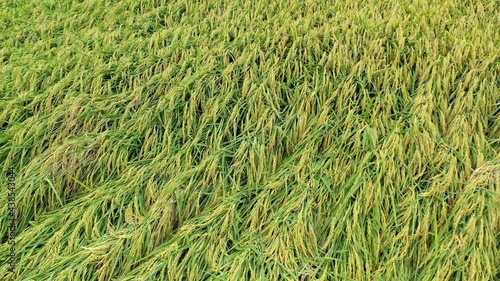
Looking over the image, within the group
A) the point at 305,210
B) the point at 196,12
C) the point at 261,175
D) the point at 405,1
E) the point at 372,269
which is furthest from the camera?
the point at 196,12

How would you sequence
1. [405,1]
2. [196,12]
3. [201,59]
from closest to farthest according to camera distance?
1. [201,59]
2. [405,1]
3. [196,12]

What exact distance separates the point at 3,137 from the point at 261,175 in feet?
3.77

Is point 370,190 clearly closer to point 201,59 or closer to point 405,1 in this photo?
point 201,59

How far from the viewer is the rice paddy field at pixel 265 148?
4.93ft

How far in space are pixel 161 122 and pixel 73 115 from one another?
1.33 ft

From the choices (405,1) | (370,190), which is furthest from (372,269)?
(405,1)

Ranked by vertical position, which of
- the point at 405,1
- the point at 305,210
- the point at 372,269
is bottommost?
the point at 372,269

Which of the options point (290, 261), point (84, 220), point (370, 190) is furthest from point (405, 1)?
point (84, 220)

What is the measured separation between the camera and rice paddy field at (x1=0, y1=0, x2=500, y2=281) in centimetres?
150

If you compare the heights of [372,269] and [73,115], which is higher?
[73,115]

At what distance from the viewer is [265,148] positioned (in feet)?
5.92

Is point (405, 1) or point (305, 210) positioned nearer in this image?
point (305, 210)

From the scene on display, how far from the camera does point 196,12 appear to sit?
2629 millimetres

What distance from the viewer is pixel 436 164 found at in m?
1.64
